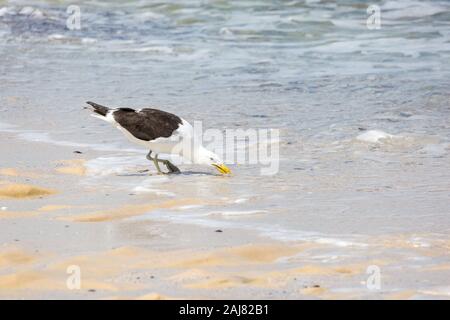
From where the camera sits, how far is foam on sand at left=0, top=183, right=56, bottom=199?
7.00 metres

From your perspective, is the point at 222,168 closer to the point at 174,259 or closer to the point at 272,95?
the point at 174,259

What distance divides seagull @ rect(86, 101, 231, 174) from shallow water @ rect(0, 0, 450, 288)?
0.49 feet

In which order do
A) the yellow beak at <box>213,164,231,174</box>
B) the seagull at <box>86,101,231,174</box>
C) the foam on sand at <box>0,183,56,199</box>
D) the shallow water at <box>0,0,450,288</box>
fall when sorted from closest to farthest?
the shallow water at <box>0,0,450,288</box>
the foam on sand at <box>0,183,56,199</box>
the yellow beak at <box>213,164,231,174</box>
the seagull at <box>86,101,231,174</box>

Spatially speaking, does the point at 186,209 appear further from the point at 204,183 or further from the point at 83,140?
the point at 83,140

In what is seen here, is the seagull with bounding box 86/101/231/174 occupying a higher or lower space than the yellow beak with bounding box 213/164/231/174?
higher

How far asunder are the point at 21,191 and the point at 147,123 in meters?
1.43

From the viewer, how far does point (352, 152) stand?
870 centimetres

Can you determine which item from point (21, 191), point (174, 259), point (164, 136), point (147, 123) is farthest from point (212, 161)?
point (174, 259)

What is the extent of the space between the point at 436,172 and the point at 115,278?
356cm

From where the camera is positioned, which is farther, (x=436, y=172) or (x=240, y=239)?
(x=436, y=172)

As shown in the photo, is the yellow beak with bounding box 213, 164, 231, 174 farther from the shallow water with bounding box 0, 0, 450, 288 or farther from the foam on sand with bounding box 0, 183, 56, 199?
the foam on sand with bounding box 0, 183, 56, 199

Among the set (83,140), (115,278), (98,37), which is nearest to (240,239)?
(115,278)

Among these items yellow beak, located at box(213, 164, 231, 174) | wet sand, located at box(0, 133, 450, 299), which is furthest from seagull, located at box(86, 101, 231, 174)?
wet sand, located at box(0, 133, 450, 299)

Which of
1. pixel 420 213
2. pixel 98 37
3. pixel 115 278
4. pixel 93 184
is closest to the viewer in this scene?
pixel 115 278
